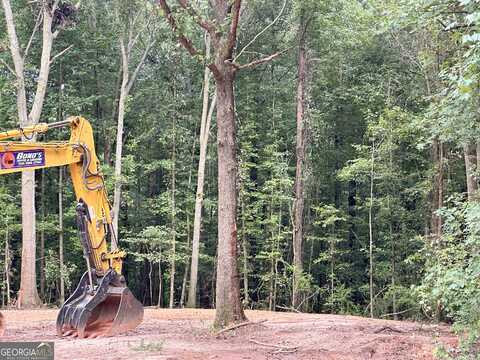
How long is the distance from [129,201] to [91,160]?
41.3ft

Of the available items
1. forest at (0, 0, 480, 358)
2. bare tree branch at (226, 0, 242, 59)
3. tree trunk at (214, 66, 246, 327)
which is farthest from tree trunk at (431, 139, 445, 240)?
bare tree branch at (226, 0, 242, 59)

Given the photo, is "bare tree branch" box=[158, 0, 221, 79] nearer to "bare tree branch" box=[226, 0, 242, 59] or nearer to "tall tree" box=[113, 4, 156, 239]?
"bare tree branch" box=[226, 0, 242, 59]

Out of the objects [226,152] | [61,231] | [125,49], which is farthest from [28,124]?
[226,152]

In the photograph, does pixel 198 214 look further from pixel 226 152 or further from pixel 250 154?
pixel 226 152

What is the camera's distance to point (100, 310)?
793 centimetres

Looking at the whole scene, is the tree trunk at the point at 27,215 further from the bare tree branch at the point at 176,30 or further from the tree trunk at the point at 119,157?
the bare tree branch at the point at 176,30

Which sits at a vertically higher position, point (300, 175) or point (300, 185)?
point (300, 175)

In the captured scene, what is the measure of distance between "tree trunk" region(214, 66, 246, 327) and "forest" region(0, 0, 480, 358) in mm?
7967

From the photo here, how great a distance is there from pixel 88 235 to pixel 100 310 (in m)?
1.10

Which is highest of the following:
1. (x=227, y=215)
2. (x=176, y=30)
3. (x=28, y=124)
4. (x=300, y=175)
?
(x=176, y=30)

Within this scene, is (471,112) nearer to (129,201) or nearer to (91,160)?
(91,160)

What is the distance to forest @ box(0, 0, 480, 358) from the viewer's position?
18.0m

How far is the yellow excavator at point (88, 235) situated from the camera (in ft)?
25.5

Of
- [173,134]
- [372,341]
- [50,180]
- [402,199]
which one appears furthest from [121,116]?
[372,341]
